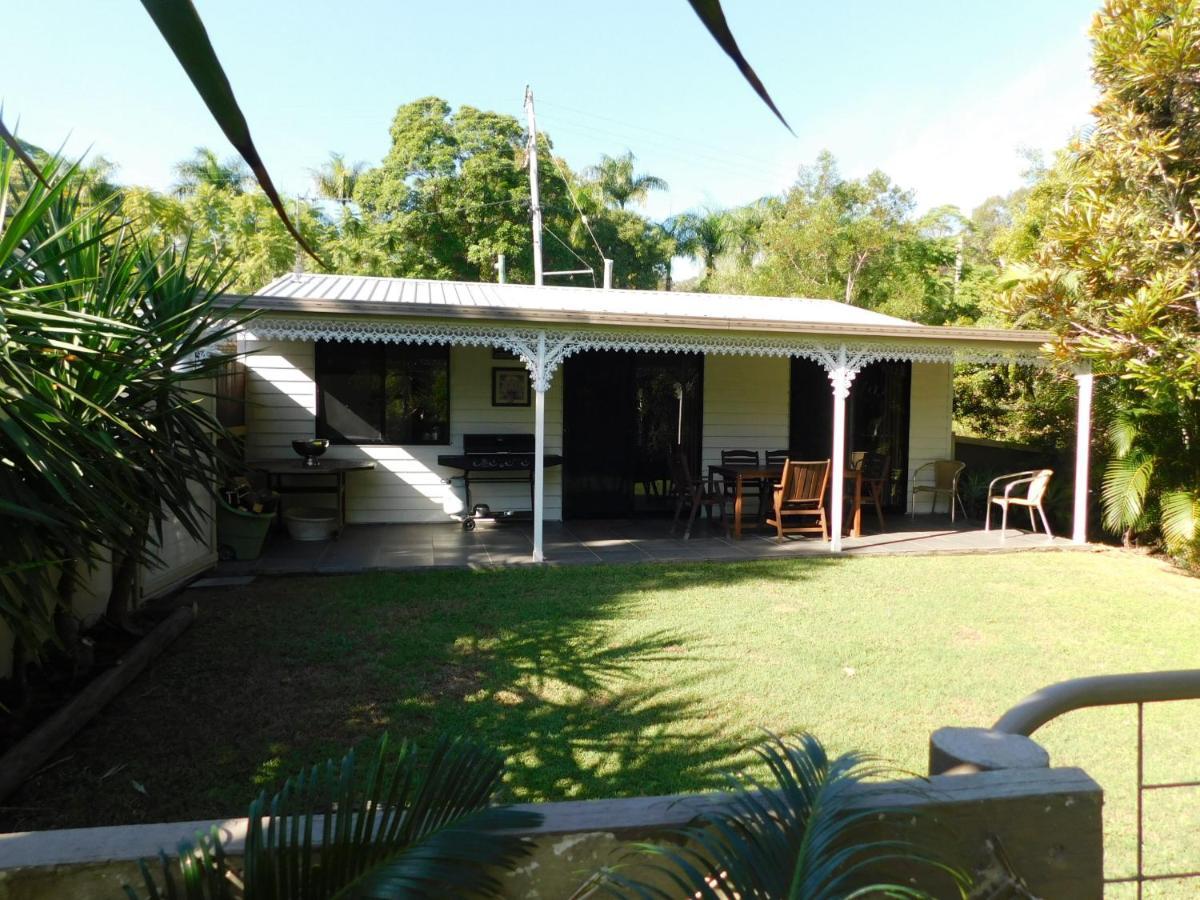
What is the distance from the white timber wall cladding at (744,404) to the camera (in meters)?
11.4

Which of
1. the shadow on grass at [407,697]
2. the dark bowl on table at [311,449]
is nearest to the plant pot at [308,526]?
the dark bowl on table at [311,449]

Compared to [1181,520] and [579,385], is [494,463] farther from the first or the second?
[1181,520]

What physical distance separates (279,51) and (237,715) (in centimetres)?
431

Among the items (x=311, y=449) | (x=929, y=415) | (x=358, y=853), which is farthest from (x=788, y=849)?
(x=929, y=415)

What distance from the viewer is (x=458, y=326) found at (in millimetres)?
8125

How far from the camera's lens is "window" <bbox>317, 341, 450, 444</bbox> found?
1012 cm

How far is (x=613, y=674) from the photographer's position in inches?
201

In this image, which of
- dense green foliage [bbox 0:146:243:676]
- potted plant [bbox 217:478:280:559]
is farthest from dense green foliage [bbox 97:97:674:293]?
dense green foliage [bbox 0:146:243:676]

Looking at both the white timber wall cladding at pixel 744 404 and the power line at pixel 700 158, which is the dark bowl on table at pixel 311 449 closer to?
the white timber wall cladding at pixel 744 404

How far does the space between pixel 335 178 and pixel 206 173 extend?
4306mm

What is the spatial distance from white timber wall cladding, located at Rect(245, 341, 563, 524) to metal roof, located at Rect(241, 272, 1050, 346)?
851mm

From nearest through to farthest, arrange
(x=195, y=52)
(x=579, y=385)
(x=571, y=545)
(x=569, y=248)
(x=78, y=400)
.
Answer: (x=195, y=52) → (x=78, y=400) → (x=571, y=545) → (x=579, y=385) → (x=569, y=248)

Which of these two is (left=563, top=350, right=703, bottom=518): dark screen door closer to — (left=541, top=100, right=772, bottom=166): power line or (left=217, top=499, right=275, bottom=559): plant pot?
(left=217, top=499, right=275, bottom=559): plant pot

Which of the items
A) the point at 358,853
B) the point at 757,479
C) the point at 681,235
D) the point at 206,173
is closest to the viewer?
the point at 358,853
